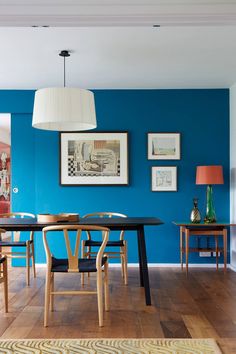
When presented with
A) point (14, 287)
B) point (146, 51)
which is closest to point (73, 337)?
point (14, 287)

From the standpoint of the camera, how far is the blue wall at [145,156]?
641 cm

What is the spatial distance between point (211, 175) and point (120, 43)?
7.38 feet

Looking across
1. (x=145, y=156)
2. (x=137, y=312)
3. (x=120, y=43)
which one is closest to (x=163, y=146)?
(x=145, y=156)

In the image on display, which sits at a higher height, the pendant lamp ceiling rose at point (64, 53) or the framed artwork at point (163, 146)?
the pendant lamp ceiling rose at point (64, 53)

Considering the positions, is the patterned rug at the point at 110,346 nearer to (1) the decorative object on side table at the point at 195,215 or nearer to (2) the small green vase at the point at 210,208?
(1) the decorative object on side table at the point at 195,215

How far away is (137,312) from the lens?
3975mm

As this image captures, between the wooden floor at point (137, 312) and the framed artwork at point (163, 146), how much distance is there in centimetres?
171

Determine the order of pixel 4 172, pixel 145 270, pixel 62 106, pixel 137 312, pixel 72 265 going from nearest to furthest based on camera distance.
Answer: pixel 72 265 → pixel 137 312 → pixel 62 106 → pixel 145 270 → pixel 4 172

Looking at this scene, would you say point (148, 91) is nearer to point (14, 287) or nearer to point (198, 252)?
point (198, 252)

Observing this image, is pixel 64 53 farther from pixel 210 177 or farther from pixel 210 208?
pixel 210 208

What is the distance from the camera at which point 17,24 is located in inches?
110

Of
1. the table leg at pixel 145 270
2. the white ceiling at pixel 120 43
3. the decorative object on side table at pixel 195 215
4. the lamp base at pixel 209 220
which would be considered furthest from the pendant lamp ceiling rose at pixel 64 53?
the lamp base at pixel 209 220

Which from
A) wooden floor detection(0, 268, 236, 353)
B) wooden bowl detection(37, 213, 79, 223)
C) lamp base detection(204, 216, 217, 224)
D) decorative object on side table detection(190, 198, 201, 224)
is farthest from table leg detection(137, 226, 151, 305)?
lamp base detection(204, 216, 217, 224)

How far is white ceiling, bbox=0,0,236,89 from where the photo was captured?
271 cm
